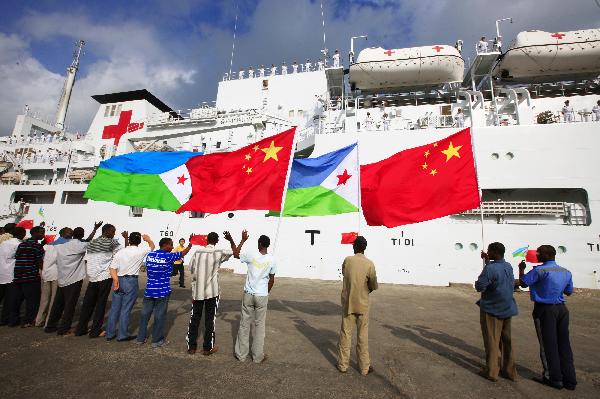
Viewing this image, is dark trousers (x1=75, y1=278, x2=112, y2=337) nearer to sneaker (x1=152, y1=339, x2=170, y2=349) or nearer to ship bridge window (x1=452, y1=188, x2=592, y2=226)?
sneaker (x1=152, y1=339, x2=170, y2=349)

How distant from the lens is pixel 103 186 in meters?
6.16

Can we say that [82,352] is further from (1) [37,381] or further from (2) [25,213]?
(2) [25,213]

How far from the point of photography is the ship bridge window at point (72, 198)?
17375 millimetres

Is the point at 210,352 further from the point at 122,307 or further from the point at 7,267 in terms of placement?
the point at 7,267

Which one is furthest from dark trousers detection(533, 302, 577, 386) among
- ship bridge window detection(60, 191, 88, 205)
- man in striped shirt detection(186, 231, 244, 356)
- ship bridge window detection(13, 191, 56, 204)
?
ship bridge window detection(13, 191, 56, 204)

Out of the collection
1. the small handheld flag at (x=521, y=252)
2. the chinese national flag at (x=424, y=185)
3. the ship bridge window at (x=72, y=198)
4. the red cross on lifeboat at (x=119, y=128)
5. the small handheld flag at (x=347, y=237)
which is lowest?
the small handheld flag at (x=521, y=252)

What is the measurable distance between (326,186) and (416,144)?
24.3 feet

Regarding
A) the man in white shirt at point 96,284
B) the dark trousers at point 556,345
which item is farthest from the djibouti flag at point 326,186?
the man in white shirt at point 96,284

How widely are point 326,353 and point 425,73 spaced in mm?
13962

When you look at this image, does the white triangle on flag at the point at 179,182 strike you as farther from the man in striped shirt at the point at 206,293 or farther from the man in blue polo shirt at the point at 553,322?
the man in blue polo shirt at the point at 553,322

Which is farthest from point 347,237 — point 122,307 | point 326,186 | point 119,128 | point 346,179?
point 119,128

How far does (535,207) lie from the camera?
32.0ft

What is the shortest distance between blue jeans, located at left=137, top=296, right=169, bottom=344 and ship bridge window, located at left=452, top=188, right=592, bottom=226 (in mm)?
9779

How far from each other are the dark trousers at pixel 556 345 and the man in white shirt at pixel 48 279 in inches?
264
